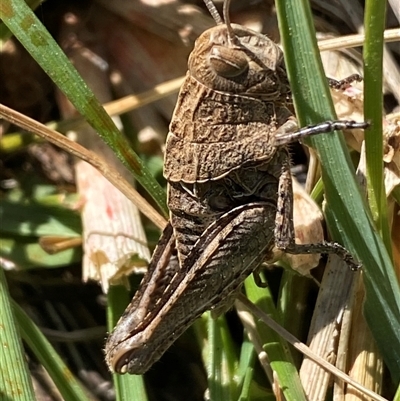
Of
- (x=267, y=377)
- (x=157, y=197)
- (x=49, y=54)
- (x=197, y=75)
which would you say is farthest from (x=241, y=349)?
(x=49, y=54)

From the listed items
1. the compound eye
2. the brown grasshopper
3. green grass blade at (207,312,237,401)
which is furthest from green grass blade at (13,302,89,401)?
the compound eye

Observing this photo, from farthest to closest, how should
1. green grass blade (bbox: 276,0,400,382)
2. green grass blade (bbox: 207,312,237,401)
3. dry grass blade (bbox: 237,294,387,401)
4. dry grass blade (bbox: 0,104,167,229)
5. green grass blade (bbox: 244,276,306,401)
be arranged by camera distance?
dry grass blade (bbox: 0,104,167,229) → green grass blade (bbox: 207,312,237,401) → green grass blade (bbox: 244,276,306,401) → dry grass blade (bbox: 237,294,387,401) → green grass blade (bbox: 276,0,400,382)

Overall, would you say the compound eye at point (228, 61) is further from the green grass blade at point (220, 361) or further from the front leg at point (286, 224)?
the green grass blade at point (220, 361)

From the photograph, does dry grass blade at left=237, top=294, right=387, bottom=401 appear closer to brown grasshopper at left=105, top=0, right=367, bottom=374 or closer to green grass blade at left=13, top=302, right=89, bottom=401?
brown grasshopper at left=105, top=0, right=367, bottom=374

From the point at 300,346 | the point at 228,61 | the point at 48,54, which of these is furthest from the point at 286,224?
the point at 48,54

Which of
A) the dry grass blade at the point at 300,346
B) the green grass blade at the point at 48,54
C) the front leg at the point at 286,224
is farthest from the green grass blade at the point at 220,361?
the green grass blade at the point at 48,54

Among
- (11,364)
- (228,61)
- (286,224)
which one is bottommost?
(11,364)

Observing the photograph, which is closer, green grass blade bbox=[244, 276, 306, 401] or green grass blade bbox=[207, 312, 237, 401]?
green grass blade bbox=[244, 276, 306, 401]

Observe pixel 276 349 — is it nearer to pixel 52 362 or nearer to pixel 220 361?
pixel 220 361
